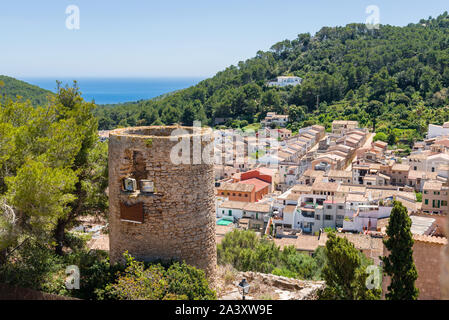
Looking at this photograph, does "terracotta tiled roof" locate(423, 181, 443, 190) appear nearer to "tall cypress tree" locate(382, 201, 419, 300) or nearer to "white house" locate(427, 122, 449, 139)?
"white house" locate(427, 122, 449, 139)

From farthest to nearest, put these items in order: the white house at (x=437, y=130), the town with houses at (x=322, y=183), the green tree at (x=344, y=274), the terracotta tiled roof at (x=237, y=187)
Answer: the white house at (x=437, y=130), the terracotta tiled roof at (x=237, y=187), the town with houses at (x=322, y=183), the green tree at (x=344, y=274)

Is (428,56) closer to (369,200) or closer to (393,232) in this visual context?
(369,200)

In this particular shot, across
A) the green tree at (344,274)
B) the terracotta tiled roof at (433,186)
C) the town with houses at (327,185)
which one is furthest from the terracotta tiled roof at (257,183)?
the green tree at (344,274)

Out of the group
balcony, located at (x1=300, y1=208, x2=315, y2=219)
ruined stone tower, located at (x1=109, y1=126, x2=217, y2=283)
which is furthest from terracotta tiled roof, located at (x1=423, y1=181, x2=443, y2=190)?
ruined stone tower, located at (x1=109, y1=126, x2=217, y2=283)

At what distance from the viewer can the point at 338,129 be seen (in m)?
60.7

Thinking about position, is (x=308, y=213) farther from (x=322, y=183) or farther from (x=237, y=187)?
(x=237, y=187)

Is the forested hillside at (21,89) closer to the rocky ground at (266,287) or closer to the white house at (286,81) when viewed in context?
the white house at (286,81)

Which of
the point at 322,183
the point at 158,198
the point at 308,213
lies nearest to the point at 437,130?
the point at 322,183

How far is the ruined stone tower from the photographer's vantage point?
6.55 m

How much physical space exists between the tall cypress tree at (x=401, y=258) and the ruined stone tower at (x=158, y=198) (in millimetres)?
2982

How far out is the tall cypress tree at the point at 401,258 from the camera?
6.63 metres

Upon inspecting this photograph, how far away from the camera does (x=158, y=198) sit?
21.6 feet

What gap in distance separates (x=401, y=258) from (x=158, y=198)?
3915 millimetres
